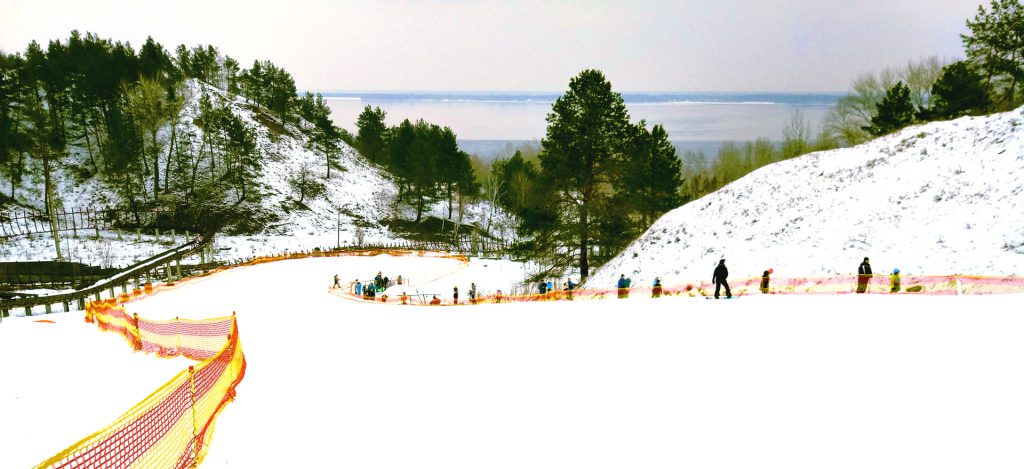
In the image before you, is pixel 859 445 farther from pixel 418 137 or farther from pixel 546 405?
pixel 418 137

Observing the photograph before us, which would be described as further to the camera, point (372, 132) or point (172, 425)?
point (372, 132)

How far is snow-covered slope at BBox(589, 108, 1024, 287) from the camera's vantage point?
1747cm

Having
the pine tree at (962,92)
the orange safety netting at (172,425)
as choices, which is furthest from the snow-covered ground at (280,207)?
the pine tree at (962,92)

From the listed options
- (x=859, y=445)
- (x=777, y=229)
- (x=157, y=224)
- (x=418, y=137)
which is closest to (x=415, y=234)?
(x=418, y=137)

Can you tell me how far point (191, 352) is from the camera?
13.1 m

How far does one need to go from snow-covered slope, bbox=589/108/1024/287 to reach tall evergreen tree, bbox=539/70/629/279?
3954mm

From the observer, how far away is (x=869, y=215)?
2111 centimetres

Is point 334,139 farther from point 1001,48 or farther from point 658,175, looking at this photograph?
point 1001,48

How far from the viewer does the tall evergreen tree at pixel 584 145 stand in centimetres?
2489

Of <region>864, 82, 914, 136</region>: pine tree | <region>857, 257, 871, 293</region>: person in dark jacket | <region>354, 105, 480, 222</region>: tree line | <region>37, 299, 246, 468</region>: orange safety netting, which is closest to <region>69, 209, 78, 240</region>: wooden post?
<region>354, 105, 480, 222</region>: tree line

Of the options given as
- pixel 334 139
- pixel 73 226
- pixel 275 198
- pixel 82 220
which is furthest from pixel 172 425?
pixel 334 139

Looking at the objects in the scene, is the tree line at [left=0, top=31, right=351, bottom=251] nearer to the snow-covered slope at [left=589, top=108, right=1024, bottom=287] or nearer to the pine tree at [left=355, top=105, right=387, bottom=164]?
the pine tree at [left=355, top=105, right=387, bottom=164]

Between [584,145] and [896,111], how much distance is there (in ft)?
78.2

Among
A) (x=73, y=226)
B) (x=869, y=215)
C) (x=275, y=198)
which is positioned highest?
(x=275, y=198)
